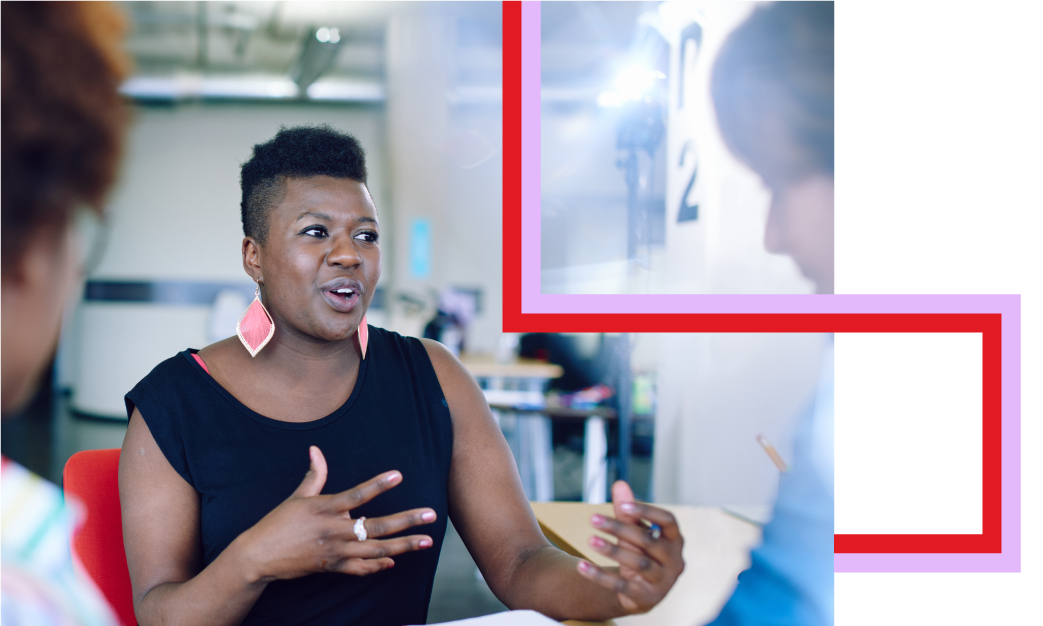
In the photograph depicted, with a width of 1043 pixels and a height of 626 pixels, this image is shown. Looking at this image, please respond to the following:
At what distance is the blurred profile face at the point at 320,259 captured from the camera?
109cm

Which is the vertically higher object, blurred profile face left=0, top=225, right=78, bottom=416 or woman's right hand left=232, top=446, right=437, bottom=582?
blurred profile face left=0, top=225, right=78, bottom=416

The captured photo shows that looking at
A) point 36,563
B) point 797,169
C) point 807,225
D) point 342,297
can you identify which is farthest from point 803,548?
point 36,563

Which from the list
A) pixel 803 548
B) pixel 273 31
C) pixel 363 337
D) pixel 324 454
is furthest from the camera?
pixel 273 31

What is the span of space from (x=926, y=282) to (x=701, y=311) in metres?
0.50

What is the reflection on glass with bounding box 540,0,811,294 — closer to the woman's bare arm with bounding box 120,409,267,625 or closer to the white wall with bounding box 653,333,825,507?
the white wall with bounding box 653,333,825,507

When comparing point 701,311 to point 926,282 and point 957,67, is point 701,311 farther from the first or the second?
point 957,67

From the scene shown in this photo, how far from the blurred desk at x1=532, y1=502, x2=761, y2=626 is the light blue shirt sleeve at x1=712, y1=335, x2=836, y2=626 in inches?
2.4

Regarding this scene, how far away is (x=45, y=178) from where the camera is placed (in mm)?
322

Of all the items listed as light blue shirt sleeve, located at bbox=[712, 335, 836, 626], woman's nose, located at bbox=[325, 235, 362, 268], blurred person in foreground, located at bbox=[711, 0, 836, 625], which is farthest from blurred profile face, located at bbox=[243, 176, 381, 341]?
blurred person in foreground, located at bbox=[711, 0, 836, 625]

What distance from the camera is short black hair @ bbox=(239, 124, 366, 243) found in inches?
44.3

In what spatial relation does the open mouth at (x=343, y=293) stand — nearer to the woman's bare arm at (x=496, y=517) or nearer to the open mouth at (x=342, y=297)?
the open mouth at (x=342, y=297)

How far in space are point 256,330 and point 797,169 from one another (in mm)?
1736
